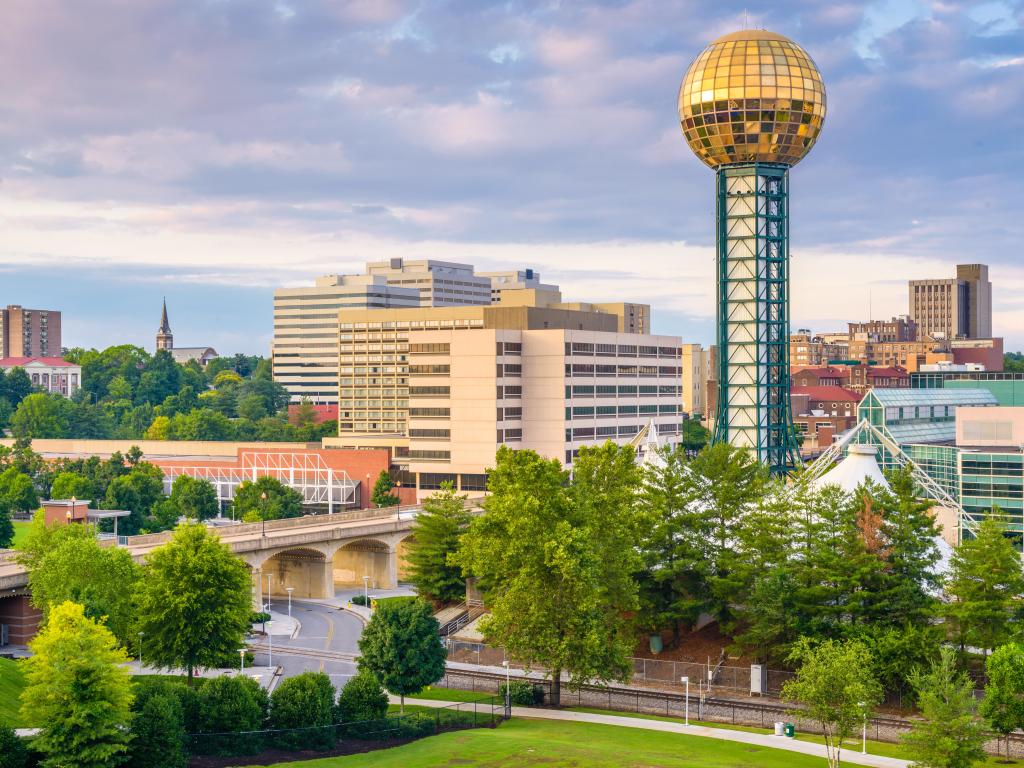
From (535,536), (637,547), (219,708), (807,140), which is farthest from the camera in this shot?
(807,140)

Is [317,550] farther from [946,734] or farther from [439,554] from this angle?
[946,734]

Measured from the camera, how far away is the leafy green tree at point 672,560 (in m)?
78.8

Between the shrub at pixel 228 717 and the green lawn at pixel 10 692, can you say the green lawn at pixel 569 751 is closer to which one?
the shrub at pixel 228 717

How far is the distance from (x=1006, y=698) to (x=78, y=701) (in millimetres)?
39809

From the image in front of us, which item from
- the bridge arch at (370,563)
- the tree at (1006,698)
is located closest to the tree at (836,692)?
the tree at (1006,698)

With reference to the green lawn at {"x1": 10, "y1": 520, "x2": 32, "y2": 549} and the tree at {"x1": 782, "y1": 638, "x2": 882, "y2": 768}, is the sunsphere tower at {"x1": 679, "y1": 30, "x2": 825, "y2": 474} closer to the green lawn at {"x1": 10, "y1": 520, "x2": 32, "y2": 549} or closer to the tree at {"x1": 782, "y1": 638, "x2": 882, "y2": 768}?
the tree at {"x1": 782, "y1": 638, "x2": 882, "y2": 768}

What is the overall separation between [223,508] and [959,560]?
119394mm

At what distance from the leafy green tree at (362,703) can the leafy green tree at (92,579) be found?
15.5 meters

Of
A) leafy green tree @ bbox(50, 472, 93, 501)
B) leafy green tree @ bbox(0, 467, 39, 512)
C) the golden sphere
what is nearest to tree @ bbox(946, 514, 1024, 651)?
the golden sphere

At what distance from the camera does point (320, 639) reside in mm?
90250

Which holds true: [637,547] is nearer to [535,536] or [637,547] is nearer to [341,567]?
[535,536]

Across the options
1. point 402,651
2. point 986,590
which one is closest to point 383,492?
point 402,651

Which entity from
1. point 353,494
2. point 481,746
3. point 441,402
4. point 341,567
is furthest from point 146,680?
point 353,494

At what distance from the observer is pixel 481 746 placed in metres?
56.8
